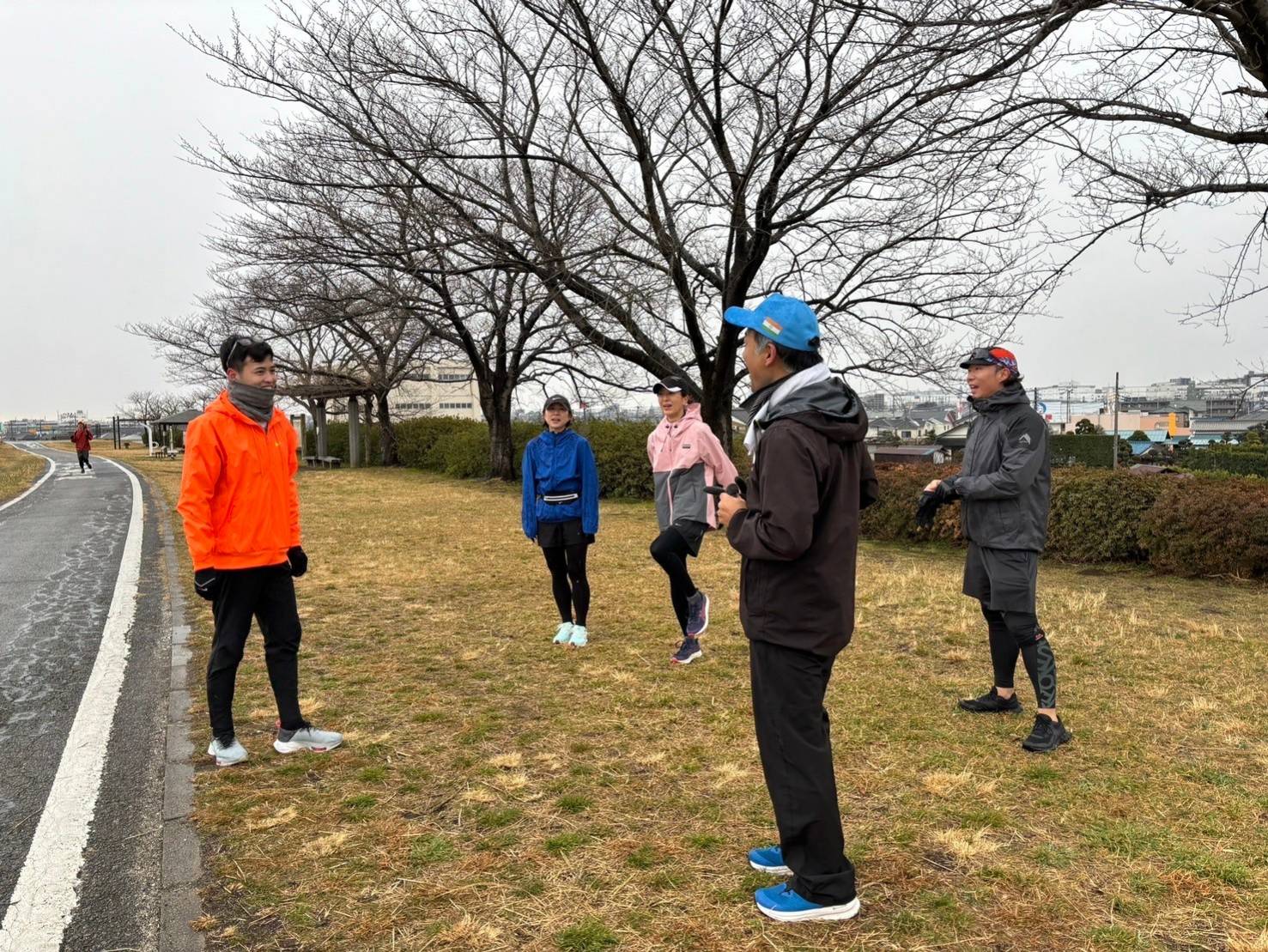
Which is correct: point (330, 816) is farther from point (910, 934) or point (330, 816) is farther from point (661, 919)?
point (910, 934)

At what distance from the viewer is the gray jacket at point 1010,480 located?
→ 3949 millimetres

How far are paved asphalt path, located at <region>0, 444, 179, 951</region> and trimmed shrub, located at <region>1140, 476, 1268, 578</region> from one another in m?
9.04

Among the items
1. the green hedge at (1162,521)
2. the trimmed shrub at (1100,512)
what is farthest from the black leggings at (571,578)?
the trimmed shrub at (1100,512)

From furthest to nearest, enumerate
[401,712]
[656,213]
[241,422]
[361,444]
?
[361,444], [656,213], [401,712], [241,422]

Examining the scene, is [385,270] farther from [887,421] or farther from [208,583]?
[887,421]

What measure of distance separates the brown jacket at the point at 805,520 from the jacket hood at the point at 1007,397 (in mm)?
1903

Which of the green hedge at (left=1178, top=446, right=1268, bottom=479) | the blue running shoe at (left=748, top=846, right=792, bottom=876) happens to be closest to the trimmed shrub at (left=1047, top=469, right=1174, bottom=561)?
the blue running shoe at (left=748, top=846, right=792, bottom=876)

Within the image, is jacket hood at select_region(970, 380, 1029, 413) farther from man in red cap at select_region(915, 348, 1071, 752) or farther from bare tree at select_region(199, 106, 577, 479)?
bare tree at select_region(199, 106, 577, 479)

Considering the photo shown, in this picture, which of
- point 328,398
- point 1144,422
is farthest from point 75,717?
point 1144,422

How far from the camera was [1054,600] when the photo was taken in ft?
24.0

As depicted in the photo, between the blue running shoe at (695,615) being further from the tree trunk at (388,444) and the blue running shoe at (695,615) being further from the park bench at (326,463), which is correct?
the park bench at (326,463)

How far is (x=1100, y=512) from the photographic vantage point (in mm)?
9219

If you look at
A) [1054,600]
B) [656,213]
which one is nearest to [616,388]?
[656,213]

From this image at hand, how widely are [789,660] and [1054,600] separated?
5831mm
